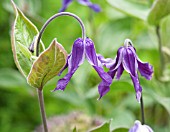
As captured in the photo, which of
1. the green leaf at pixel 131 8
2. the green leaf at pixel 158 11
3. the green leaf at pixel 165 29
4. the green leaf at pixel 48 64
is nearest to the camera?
the green leaf at pixel 48 64

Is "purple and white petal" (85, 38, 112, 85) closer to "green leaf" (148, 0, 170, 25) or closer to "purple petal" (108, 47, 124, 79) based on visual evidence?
"purple petal" (108, 47, 124, 79)

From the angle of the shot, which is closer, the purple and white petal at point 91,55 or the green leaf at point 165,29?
the purple and white petal at point 91,55

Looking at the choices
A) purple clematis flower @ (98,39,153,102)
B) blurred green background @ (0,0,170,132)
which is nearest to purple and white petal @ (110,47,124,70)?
purple clematis flower @ (98,39,153,102)

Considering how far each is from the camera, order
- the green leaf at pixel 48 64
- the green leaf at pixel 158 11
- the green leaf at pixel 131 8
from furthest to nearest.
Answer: the green leaf at pixel 131 8 < the green leaf at pixel 158 11 < the green leaf at pixel 48 64

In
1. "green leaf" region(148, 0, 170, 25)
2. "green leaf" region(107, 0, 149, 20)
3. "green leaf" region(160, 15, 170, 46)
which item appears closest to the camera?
"green leaf" region(148, 0, 170, 25)

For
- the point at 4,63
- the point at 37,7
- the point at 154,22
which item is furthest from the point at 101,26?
the point at 154,22

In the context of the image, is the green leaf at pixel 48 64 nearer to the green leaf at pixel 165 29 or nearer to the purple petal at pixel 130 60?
the purple petal at pixel 130 60

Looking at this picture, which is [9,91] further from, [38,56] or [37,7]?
[38,56]

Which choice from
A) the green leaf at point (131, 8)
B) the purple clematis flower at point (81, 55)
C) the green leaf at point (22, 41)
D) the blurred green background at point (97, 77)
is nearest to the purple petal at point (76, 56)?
the purple clematis flower at point (81, 55)

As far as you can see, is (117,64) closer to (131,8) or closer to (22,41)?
(22,41)
